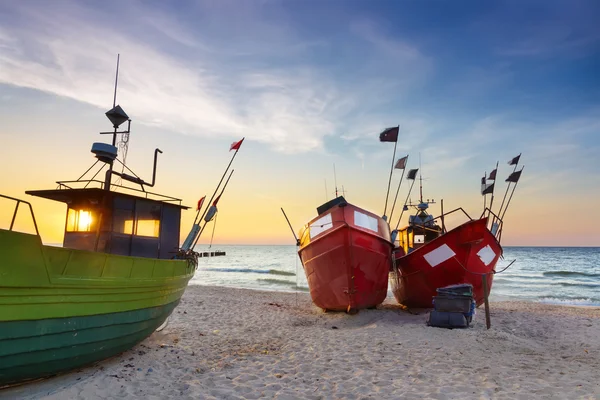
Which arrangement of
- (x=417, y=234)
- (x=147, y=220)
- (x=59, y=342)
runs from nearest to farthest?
(x=59, y=342) < (x=147, y=220) < (x=417, y=234)

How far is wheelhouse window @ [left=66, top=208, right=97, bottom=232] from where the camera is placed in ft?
27.4

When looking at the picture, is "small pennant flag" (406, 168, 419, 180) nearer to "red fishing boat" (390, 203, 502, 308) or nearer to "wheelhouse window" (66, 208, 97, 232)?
"red fishing boat" (390, 203, 502, 308)

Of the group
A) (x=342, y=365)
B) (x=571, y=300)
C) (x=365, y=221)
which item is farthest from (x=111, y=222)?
(x=571, y=300)

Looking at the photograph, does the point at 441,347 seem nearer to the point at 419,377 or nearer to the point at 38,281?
the point at 419,377

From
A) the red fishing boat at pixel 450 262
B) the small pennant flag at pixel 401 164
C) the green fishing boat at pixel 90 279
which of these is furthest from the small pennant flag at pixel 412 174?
the green fishing boat at pixel 90 279

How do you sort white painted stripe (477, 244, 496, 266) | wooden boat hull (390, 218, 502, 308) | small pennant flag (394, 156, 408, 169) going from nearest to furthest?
wooden boat hull (390, 218, 502, 308), white painted stripe (477, 244, 496, 266), small pennant flag (394, 156, 408, 169)

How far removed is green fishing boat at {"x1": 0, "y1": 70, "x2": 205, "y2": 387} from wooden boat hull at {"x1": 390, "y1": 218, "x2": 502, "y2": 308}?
356 inches

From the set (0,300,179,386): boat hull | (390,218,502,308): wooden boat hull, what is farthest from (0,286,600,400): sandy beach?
(390,218,502,308): wooden boat hull

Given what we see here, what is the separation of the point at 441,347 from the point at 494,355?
1.15 metres

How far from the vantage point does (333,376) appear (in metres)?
7.17

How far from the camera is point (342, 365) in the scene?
25.7ft

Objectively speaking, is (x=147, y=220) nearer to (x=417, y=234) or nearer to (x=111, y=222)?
(x=111, y=222)

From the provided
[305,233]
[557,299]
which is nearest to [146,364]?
[305,233]

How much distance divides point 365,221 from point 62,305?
10.7 m
